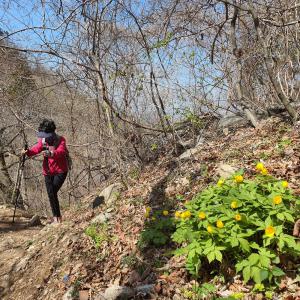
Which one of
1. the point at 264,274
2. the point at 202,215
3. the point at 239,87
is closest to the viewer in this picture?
the point at 264,274

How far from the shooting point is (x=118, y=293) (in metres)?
3.50

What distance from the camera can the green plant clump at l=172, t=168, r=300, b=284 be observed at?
2875 mm

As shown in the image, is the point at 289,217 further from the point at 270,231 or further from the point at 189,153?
the point at 189,153

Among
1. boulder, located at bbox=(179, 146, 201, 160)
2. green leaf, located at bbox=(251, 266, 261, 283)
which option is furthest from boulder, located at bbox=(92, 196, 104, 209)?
green leaf, located at bbox=(251, 266, 261, 283)

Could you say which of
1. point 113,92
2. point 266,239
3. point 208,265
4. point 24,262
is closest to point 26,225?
point 24,262

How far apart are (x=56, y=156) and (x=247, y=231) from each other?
12.8 ft

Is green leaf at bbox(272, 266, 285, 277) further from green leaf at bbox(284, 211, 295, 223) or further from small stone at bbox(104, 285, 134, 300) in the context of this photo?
small stone at bbox(104, 285, 134, 300)

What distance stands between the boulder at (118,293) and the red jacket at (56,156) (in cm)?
302

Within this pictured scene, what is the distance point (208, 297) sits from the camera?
121 inches

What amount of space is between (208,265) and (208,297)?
33cm

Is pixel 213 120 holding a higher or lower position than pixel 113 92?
lower

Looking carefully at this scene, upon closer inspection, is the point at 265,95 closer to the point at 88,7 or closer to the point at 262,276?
the point at 88,7

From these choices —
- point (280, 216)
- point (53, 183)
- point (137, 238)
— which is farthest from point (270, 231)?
point (53, 183)

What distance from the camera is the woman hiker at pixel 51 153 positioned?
612 cm
